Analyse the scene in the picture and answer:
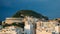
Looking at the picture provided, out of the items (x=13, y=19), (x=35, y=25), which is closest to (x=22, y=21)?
(x=13, y=19)

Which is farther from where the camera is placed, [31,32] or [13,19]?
[13,19]

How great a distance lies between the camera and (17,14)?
4788 centimetres

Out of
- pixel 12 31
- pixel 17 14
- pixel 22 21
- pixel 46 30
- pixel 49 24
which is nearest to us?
pixel 12 31

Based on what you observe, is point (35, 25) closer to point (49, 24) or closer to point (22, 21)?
point (49, 24)

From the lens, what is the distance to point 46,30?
3350cm

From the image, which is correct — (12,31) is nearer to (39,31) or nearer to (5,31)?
(5,31)

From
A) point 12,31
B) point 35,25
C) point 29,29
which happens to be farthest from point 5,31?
point 35,25

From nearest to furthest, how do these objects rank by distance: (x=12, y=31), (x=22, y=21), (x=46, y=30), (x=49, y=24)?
(x=12, y=31) < (x=46, y=30) < (x=49, y=24) < (x=22, y=21)

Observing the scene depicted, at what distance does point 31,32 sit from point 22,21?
23.5 ft

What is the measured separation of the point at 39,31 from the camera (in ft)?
112

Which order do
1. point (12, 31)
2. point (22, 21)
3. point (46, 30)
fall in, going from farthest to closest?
point (22, 21)
point (46, 30)
point (12, 31)

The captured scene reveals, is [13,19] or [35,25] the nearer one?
[35,25]

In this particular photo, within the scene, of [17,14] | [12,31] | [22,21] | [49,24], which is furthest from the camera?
[17,14]

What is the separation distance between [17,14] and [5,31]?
1776cm
